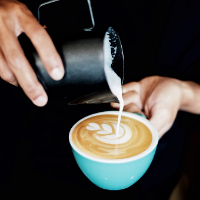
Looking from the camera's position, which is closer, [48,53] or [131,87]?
[48,53]

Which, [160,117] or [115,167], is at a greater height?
[115,167]

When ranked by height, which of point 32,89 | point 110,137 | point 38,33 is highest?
point 38,33

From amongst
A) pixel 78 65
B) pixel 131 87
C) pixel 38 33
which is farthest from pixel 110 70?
pixel 131 87

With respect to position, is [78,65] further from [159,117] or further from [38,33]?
[159,117]

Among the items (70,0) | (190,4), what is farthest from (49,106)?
(190,4)

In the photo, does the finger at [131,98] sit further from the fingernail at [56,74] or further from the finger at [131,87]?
the fingernail at [56,74]

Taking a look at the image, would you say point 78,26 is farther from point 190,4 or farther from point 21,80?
point 21,80

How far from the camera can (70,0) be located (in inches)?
48.4

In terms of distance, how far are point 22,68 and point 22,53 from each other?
0.04m

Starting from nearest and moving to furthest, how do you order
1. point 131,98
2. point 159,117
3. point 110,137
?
1. point 110,137
2. point 159,117
3. point 131,98

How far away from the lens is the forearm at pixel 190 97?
104 centimetres

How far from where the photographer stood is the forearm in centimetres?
104

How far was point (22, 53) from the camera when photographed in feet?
1.52

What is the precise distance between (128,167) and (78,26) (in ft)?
3.35
